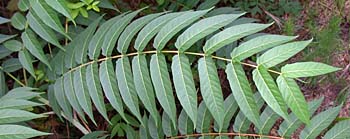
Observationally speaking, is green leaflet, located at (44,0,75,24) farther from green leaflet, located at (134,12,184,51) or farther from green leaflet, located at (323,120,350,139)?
green leaflet, located at (323,120,350,139)

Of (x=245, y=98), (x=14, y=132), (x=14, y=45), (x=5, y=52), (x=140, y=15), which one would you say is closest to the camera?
(x=14, y=132)

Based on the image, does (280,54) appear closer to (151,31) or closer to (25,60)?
(151,31)

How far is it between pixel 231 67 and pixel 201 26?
0.13 m

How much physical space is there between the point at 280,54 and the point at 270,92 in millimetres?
99

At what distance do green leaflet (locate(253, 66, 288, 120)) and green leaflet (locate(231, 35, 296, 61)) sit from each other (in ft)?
0.16

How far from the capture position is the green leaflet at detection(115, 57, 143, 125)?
1.39 metres

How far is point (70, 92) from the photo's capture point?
1.51 metres

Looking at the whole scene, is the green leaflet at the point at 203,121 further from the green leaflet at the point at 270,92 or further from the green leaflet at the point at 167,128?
the green leaflet at the point at 270,92

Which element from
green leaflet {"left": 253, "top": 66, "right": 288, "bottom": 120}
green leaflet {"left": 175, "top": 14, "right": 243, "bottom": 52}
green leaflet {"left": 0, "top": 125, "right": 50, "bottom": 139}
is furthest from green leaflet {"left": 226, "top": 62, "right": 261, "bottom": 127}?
green leaflet {"left": 0, "top": 125, "right": 50, "bottom": 139}

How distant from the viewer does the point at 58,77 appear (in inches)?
65.2

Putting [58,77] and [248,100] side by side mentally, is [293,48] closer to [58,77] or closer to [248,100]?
[248,100]

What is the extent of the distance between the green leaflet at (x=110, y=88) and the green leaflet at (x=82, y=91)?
0.06 m

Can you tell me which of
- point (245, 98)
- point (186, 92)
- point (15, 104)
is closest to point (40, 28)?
point (15, 104)

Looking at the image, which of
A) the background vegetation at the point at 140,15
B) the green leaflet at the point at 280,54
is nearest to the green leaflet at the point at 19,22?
the background vegetation at the point at 140,15
